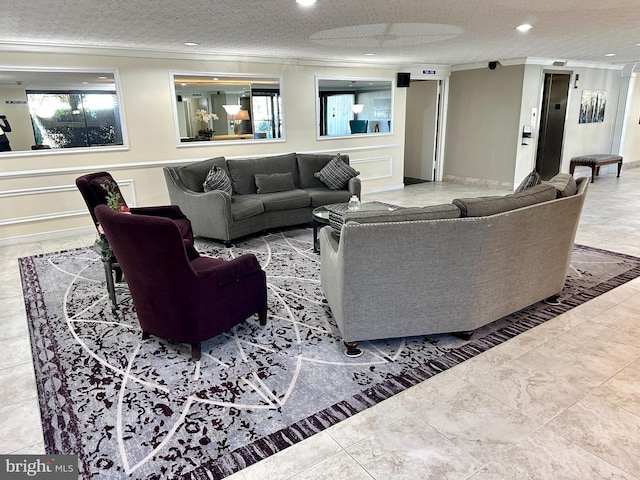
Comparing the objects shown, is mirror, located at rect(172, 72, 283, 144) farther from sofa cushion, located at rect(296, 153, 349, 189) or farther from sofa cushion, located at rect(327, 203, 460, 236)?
sofa cushion, located at rect(327, 203, 460, 236)

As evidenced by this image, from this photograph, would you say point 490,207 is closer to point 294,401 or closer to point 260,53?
point 294,401

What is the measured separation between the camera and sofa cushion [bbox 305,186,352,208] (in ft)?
18.0

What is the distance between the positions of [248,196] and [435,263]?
133 inches

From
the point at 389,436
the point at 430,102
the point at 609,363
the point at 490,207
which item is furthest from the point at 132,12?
the point at 430,102

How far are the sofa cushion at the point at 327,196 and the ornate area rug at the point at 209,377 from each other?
74.8 inches

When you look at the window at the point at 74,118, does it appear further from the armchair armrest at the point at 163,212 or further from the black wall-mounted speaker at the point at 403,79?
the black wall-mounted speaker at the point at 403,79

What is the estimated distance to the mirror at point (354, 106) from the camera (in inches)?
298

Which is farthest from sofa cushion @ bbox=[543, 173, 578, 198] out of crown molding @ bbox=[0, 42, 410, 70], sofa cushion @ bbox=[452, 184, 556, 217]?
crown molding @ bbox=[0, 42, 410, 70]

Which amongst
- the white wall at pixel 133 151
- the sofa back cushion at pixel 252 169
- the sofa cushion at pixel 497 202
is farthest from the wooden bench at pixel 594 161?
the sofa cushion at pixel 497 202

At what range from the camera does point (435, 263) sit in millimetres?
2557

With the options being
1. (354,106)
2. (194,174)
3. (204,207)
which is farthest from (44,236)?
(354,106)

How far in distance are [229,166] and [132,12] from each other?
7.64ft

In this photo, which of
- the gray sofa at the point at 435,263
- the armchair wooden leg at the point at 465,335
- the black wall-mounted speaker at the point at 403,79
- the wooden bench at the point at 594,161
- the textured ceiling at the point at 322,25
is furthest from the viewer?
the wooden bench at the point at 594,161

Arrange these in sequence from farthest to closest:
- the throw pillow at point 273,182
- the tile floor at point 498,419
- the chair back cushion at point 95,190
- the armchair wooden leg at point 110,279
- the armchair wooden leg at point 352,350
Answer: the throw pillow at point 273,182
the chair back cushion at point 95,190
the armchair wooden leg at point 110,279
the armchair wooden leg at point 352,350
the tile floor at point 498,419
